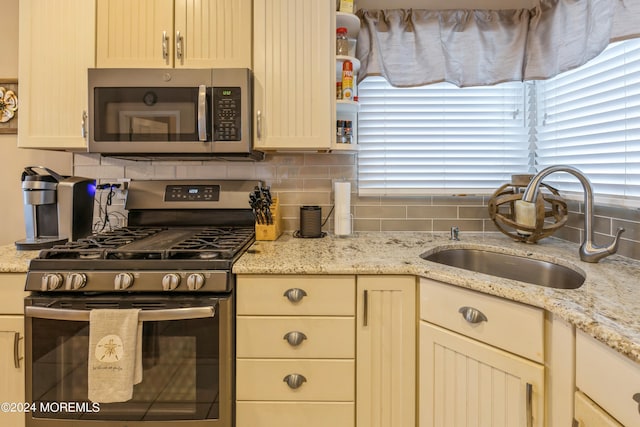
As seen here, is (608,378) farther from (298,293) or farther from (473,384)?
(298,293)

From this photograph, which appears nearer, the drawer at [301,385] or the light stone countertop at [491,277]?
the light stone countertop at [491,277]

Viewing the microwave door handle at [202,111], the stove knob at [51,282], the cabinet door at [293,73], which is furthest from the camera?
the cabinet door at [293,73]

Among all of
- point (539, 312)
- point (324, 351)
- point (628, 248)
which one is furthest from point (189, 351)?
point (628, 248)

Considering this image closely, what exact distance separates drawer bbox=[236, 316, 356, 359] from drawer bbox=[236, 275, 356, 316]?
3 cm

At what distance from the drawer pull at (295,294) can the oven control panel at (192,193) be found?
0.86 metres

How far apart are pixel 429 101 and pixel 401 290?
1240mm

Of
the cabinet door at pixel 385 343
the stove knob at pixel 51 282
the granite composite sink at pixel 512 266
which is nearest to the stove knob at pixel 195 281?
the stove knob at pixel 51 282

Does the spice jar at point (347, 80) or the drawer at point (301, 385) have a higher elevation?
the spice jar at point (347, 80)

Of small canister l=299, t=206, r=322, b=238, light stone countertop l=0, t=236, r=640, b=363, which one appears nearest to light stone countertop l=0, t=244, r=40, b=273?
light stone countertop l=0, t=236, r=640, b=363

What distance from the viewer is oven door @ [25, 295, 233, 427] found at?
1278 millimetres

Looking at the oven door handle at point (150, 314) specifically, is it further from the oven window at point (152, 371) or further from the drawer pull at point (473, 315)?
the drawer pull at point (473, 315)

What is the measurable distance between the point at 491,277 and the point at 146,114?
165 cm

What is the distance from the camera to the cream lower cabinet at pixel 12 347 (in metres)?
1.35

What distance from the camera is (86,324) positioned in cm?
128
